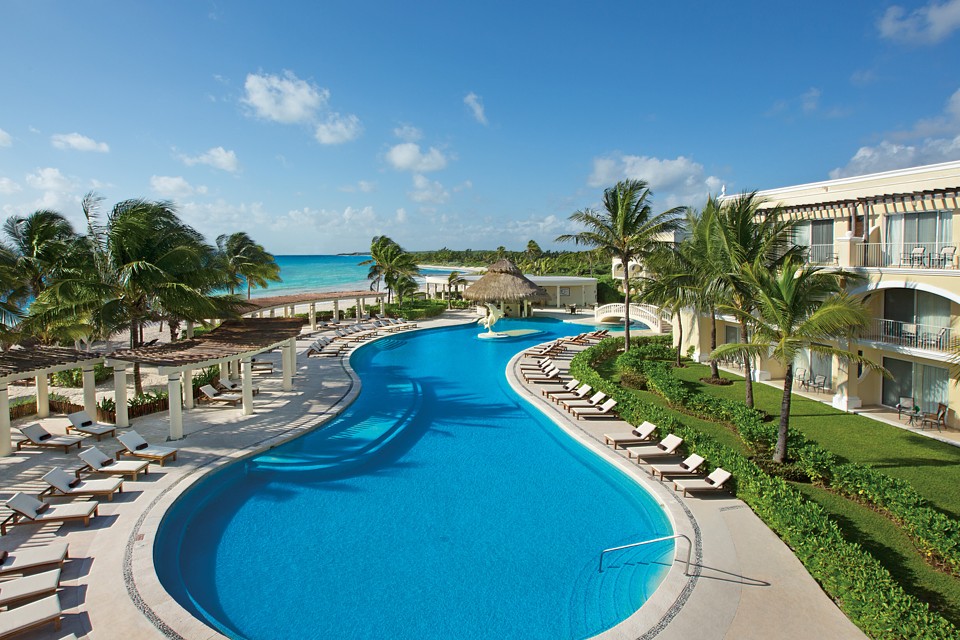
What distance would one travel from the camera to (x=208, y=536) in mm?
9328

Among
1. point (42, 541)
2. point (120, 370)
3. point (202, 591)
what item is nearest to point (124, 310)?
point (120, 370)

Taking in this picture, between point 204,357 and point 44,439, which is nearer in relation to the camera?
point 44,439

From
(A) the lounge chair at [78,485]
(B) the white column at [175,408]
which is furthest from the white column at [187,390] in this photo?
(A) the lounge chair at [78,485]

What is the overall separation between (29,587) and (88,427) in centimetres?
750

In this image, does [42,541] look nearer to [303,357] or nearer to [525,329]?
[303,357]

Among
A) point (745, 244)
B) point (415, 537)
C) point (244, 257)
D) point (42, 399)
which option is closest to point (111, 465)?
point (42, 399)

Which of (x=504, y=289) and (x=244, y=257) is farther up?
(x=244, y=257)

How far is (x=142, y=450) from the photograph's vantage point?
11.7 meters

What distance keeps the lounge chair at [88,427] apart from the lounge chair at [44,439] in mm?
399

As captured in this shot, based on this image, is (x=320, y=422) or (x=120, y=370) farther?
(x=320, y=422)

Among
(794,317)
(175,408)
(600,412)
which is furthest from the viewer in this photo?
(600,412)

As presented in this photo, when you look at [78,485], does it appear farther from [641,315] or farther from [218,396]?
[641,315]

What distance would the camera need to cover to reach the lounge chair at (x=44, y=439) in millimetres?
12211

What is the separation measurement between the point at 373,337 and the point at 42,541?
2194 cm
